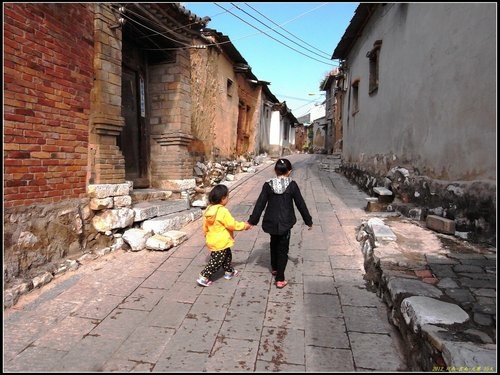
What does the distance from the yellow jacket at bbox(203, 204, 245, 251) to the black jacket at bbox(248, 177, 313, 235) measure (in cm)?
24

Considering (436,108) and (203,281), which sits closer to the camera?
(203,281)

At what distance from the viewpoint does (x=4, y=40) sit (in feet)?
11.2

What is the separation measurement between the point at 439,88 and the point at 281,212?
326 cm

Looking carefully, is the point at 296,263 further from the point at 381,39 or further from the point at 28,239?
the point at 381,39

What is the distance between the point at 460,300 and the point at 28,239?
4.31 meters

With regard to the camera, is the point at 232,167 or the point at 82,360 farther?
the point at 232,167

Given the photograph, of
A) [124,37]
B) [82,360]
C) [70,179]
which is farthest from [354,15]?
[82,360]

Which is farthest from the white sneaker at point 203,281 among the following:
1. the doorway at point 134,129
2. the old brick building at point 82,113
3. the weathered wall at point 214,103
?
the weathered wall at point 214,103

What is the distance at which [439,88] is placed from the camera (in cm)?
492

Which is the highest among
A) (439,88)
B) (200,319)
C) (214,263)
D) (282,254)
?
(439,88)

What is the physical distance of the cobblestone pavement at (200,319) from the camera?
7.95 ft

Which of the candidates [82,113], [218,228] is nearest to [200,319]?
[218,228]

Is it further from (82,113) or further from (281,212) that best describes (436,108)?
(82,113)

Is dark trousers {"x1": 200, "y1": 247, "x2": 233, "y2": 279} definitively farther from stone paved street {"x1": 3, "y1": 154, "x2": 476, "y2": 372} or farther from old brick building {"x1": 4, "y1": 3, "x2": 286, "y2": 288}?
old brick building {"x1": 4, "y1": 3, "x2": 286, "y2": 288}
